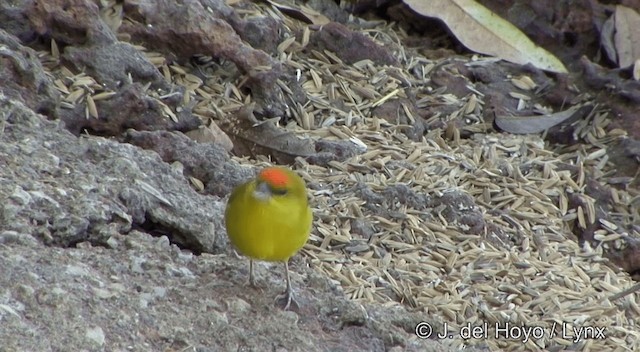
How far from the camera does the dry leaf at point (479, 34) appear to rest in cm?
702

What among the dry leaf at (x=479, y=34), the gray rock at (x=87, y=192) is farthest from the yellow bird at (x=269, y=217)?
the dry leaf at (x=479, y=34)

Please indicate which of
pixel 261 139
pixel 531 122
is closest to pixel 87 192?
pixel 261 139

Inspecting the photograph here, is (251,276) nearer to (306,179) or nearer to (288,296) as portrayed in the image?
(288,296)

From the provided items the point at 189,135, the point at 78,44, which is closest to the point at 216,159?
the point at 189,135

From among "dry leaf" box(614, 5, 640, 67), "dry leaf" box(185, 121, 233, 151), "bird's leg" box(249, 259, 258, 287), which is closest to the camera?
"bird's leg" box(249, 259, 258, 287)

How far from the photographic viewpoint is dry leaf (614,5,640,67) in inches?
275

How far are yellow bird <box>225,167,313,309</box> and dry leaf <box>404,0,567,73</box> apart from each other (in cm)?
312

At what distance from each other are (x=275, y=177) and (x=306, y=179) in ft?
4.25

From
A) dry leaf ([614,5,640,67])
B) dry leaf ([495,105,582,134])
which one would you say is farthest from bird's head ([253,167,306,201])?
dry leaf ([614,5,640,67])

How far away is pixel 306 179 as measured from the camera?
5.45 metres

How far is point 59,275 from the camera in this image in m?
3.68

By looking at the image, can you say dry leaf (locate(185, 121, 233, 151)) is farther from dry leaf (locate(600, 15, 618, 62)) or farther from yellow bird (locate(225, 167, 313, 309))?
dry leaf (locate(600, 15, 618, 62))

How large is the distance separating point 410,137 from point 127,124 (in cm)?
157

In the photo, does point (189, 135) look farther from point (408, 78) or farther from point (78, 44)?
point (408, 78)
